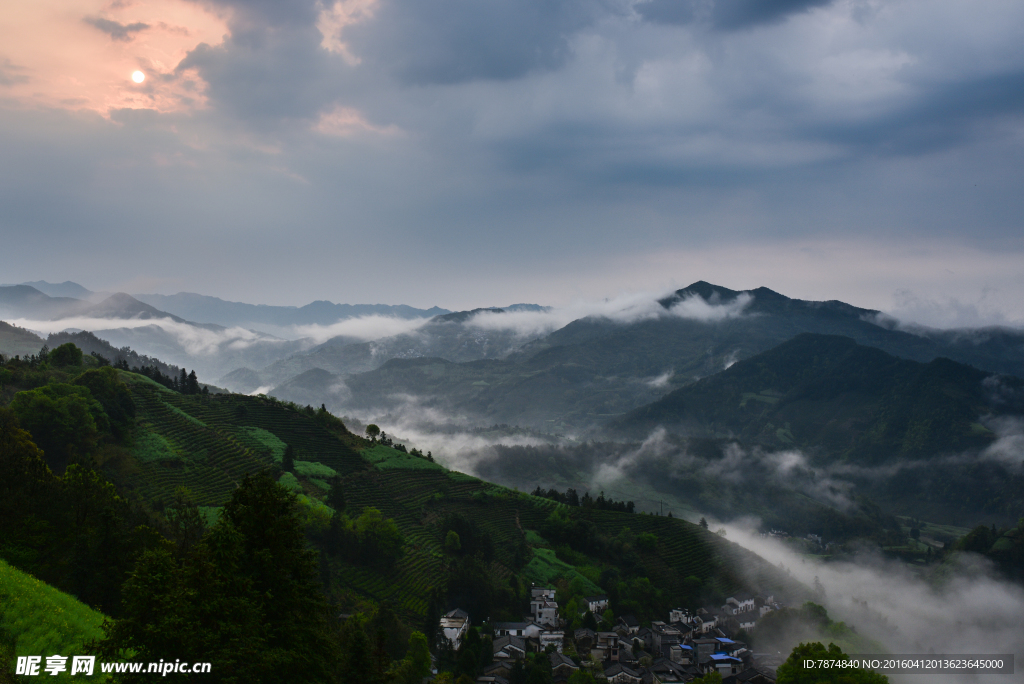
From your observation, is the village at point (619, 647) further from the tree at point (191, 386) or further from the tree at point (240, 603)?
the tree at point (191, 386)

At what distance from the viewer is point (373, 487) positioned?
3912 inches

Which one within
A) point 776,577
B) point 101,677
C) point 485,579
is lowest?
point 776,577

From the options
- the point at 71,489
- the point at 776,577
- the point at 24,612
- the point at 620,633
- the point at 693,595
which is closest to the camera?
the point at 24,612

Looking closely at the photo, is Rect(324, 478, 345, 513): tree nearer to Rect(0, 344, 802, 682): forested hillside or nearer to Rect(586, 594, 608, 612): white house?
Rect(0, 344, 802, 682): forested hillside

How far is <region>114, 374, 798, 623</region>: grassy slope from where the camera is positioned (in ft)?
243

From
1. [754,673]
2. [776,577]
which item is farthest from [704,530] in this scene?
[754,673]

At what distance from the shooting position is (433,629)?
226 feet

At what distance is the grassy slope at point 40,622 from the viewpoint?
18281 millimetres

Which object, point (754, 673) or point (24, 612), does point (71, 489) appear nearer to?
point (24, 612)

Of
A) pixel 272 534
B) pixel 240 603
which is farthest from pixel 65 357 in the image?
pixel 240 603

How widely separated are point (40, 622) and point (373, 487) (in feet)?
268

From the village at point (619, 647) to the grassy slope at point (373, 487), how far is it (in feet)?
31.8

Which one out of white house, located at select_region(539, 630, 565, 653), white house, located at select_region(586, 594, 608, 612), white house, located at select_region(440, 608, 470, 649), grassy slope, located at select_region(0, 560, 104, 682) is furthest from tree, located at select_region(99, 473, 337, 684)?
white house, located at select_region(586, 594, 608, 612)

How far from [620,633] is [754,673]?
2012 cm
